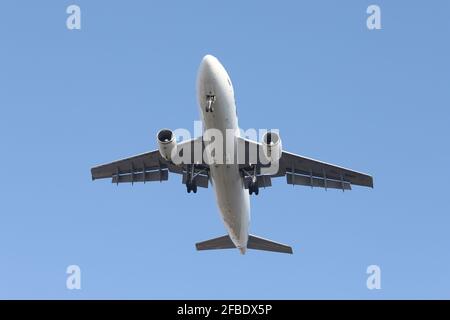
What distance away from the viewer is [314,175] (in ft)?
123

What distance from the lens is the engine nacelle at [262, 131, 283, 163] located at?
105ft

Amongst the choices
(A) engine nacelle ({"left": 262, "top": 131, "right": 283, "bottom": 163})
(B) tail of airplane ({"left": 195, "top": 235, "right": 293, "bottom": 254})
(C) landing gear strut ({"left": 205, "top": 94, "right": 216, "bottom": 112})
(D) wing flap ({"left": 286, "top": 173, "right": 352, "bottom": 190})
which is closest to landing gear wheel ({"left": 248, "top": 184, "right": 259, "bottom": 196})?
(A) engine nacelle ({"left": 262, "top": 131, "right": 283, "bottom": 163})

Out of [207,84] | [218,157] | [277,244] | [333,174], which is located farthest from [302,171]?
[207,84]

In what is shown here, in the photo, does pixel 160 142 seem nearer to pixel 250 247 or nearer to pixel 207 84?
pixel 207 84

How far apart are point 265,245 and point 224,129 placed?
1098cm

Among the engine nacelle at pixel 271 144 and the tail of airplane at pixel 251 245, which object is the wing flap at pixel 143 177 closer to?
the tail of airplane at pixel 251 245

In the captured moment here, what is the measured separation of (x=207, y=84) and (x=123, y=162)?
938cm

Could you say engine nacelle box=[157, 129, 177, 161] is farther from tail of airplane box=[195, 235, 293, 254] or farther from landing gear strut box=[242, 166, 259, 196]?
tail of airplane box=[195, 235, 293, 254]

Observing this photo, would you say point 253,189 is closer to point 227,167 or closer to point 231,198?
point 231,198

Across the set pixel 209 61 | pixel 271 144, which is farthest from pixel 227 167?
pixel 209 61

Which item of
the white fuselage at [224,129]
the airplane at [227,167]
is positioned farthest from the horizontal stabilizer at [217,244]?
the white fuselage at [224,129]

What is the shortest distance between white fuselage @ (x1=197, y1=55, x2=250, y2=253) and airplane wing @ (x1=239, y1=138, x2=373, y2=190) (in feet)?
8.80

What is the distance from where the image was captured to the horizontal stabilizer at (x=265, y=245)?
3953 cm

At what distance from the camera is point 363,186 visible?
37.0m
